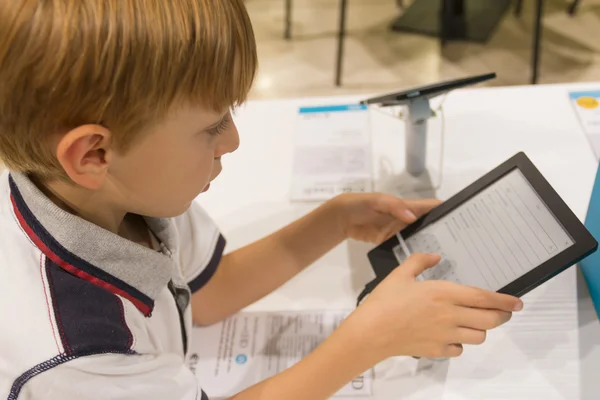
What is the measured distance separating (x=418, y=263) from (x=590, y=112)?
0.55 meters

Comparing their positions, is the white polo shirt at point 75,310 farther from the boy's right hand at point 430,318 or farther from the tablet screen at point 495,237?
the tablet screen at point 495,237

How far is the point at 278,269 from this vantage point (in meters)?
0.78

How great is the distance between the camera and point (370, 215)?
2.59 ft

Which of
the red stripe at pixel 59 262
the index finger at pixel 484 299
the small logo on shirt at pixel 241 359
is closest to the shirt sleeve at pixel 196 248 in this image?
the small logo on shirt at pixel 241 359

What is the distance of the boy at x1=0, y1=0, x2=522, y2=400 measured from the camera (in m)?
0.42

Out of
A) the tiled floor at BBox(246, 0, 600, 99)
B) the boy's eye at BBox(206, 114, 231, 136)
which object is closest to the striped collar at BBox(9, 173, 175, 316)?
the boy's eye at BBox(206, 114, 231, 136)

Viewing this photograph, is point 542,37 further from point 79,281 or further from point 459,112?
point 79,281

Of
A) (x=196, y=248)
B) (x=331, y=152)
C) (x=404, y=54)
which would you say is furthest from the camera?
(x=404, y=54)

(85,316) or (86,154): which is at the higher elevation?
(86,154)

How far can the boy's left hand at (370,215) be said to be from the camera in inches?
30.1

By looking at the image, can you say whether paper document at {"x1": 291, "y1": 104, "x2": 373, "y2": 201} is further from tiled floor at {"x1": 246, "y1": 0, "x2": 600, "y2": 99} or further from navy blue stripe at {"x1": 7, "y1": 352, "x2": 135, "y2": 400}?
tiled floor at {"x1": 246, "y1": 0, "x2": 600, "y2": 99}

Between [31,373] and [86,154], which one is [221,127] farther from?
[31,373]

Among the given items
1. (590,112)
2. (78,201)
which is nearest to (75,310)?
(78,201)

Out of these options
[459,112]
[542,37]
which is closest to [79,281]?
[459,112]
